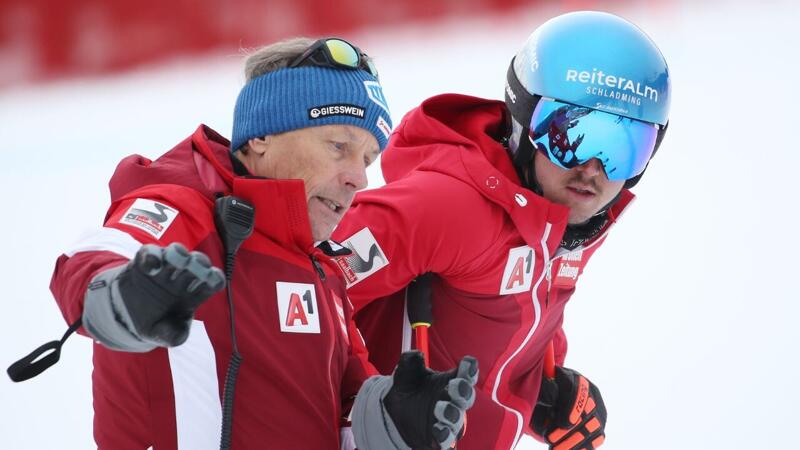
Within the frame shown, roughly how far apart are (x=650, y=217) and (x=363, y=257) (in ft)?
6.93

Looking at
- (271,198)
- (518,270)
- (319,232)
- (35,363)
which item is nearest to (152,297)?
(35,363)

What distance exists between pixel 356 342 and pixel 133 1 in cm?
438

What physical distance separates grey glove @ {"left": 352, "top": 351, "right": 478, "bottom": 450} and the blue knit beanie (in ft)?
1.97

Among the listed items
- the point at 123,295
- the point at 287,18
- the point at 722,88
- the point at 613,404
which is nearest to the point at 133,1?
the point at 287,18

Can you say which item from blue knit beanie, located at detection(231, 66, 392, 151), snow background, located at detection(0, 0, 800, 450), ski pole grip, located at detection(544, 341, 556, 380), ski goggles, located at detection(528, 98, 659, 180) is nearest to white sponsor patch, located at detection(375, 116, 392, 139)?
blue knit beanie, located at detection(231, 66, 392, 151)

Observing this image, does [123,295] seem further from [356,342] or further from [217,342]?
[356,342]

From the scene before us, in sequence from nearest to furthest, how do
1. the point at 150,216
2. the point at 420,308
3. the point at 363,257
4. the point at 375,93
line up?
1. the point at 150,216
2. the point at 375,93
3. the point at 363,257
4. the point at 420,308

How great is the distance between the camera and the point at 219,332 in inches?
89.9

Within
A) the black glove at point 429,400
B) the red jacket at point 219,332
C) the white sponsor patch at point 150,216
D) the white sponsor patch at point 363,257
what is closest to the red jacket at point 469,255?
the white sponsor patch at point 363,257

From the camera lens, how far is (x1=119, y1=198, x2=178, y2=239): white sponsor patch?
6.98 feet

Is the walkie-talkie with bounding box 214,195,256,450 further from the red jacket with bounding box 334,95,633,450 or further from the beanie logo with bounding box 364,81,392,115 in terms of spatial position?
the red jacket with bounding box 334,95,633,450

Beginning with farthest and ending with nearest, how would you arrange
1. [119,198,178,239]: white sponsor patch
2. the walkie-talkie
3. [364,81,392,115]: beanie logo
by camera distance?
[364,81,392,115]: beanie logo < the walkie-talkie < [119,198,178,239]: white sponsor patch

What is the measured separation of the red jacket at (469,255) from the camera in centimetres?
312

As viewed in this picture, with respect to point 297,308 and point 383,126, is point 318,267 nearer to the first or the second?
point 297,308
